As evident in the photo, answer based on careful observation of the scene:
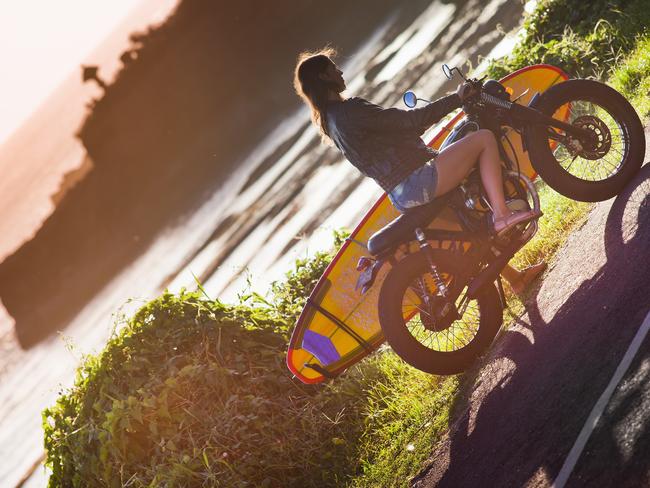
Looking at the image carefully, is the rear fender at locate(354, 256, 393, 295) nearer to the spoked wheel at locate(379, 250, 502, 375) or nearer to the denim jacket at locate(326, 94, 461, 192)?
the spoked wheel at locate(379, 250, 502, 375)

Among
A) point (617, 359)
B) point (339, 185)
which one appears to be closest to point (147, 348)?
point (617, 359)

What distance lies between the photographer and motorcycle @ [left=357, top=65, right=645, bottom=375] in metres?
5.34

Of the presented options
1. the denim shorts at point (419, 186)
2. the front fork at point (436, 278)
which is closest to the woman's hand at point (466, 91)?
the denim shorts at point (419, 186)

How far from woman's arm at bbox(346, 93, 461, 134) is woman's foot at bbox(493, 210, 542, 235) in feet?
2.79

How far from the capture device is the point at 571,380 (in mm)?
4367

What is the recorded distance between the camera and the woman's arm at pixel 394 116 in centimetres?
532

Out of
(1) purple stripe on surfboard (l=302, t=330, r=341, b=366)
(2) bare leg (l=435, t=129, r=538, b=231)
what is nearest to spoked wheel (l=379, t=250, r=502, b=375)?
(2) bare leg (l=435, t=129, r=538, b=231)

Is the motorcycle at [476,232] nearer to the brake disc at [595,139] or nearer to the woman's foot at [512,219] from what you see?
the brake disc at [595,139]

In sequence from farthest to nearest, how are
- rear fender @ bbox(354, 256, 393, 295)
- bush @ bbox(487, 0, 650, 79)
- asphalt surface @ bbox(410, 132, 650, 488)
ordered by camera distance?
bush @ bbox(487, 0, 650, 79) → rear fender @ bbox(354, 256, 393, 295) → asphalt surface @ bbox(410, 132, 650, 488)

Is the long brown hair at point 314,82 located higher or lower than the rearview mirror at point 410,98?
higher

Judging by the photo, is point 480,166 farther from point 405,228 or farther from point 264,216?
point 264,216

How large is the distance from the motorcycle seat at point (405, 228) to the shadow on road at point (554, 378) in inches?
41.9

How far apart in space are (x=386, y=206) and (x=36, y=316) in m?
21.9

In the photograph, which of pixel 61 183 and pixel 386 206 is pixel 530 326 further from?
pixel 61 183
